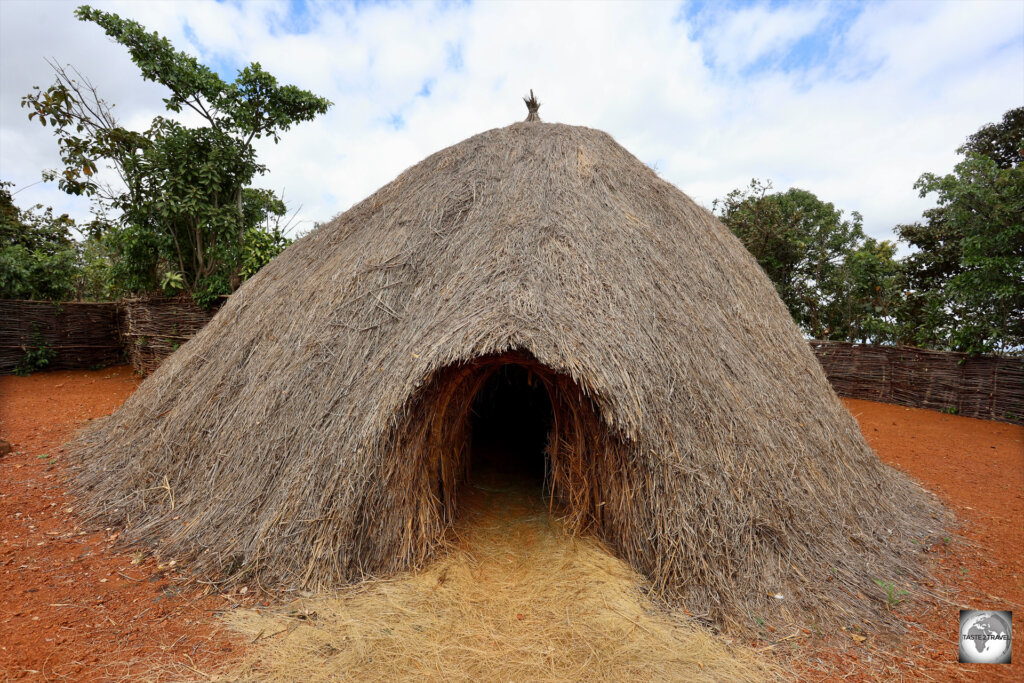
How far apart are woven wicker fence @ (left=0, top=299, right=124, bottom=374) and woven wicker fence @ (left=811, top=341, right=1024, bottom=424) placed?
20498mm

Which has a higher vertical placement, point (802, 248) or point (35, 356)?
point (802, 248)

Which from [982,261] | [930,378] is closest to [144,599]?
[982,261]

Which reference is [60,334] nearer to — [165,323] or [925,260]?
[165,323]

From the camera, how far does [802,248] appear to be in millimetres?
16125

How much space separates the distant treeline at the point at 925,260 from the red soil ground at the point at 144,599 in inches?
207

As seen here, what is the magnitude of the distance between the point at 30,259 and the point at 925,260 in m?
25.3

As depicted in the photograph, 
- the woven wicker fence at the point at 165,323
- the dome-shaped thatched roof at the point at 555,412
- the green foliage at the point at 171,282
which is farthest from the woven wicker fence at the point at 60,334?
the dome-shaped thatched roof at the point at 555,412

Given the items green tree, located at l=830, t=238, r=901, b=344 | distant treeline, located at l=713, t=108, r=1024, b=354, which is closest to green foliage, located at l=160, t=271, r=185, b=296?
distant treeline, located at l=713, t=108, r=1024, b=354

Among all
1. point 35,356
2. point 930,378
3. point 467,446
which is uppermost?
point 930,378

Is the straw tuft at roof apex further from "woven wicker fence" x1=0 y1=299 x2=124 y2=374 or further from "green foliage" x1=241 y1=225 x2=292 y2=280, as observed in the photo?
"woven wicker fence" x1=0 y1=299 x2=124 y2=374

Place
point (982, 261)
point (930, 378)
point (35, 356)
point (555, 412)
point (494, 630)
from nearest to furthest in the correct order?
1. point (494, 630)
2. point (555, 412)
3. point (982, 261)
4. point (930, 378)
5. point (35, 356)

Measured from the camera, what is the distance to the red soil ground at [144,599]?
3.39m

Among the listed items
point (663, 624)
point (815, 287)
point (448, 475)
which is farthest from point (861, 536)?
point (815, 287)

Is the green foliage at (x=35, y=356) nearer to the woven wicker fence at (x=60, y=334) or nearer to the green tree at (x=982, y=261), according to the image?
the woven wicker fence at (x=60, y=334)
